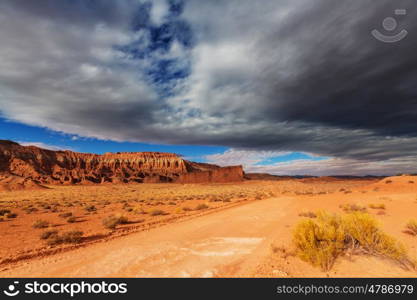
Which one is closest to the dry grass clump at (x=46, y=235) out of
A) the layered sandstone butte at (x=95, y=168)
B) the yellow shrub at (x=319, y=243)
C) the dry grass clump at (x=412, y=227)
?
the yellow shrub at (x=319, y=243)

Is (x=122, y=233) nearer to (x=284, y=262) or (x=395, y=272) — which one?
(x=284, y=262)

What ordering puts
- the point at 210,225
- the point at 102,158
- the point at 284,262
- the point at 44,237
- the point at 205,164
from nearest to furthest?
the point at 284,262, the point at 44,237, the point at 210,225, the point at 102,158, the point at 205,164

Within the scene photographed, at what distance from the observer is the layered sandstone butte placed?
83750 millimetres

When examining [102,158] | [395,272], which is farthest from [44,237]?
[102,158]

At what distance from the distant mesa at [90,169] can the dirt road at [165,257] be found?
66838 millimetres

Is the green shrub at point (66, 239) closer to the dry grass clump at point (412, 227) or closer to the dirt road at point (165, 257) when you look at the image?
the dirt road at point (165, 257)

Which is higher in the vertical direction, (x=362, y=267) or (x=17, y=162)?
(x=17, y=162)

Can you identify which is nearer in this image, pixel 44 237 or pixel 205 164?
pixel 44 237

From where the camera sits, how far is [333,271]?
453 centimetres

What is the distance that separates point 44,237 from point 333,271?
34.4ft

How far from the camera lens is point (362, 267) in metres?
4.62

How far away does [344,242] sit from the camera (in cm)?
560

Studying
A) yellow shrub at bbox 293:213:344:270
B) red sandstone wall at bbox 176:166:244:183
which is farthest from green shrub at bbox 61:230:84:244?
red sandstone wall at bbox 176:166:244:183

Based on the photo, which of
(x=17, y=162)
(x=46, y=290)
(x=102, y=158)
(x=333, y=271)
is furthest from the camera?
(x=102, y=158)
